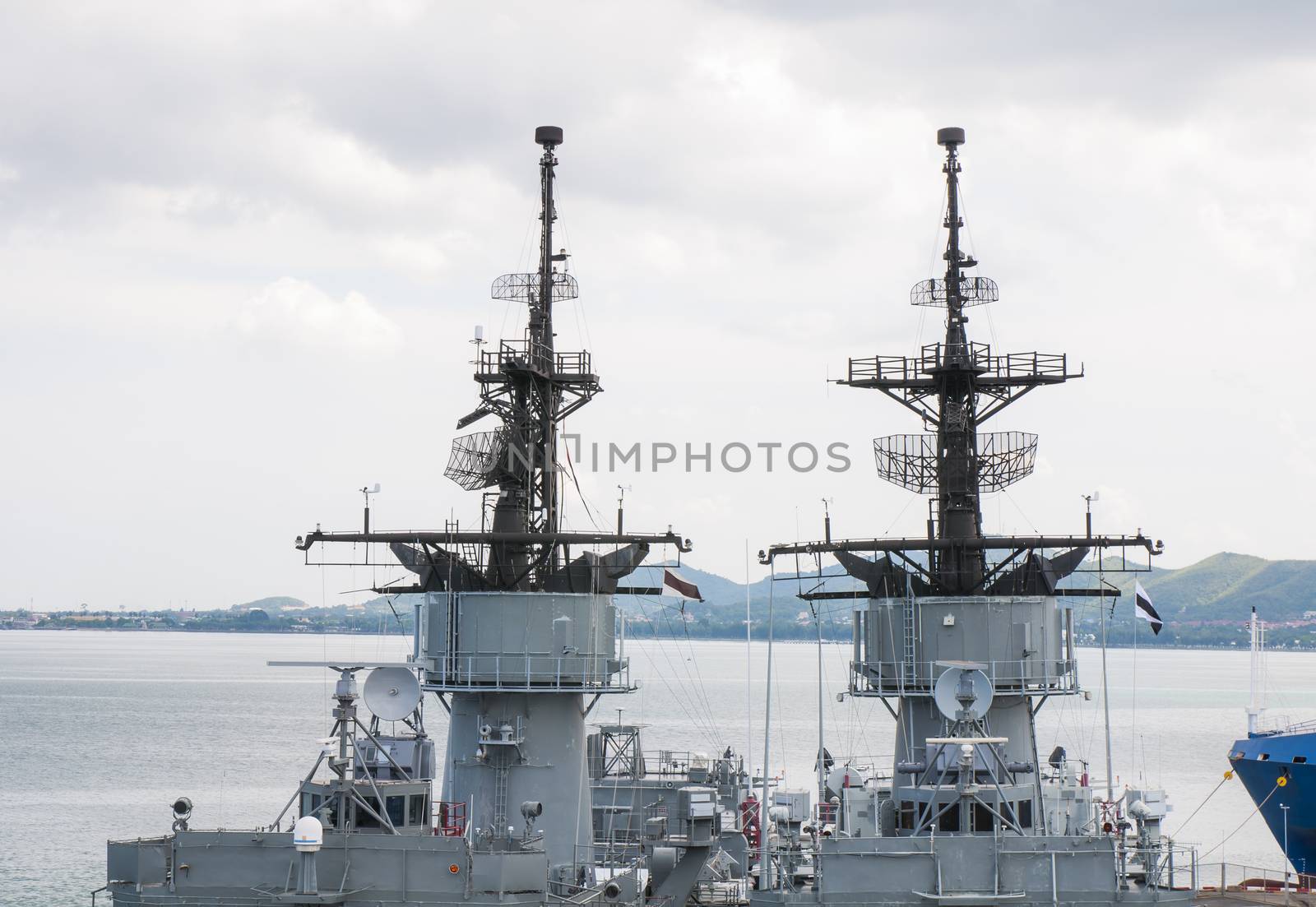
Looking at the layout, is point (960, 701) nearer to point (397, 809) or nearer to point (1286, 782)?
point (397, 809)

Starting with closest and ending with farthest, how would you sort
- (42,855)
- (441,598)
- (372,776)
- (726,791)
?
1. (372,776)
2. (441,598)
3. (726,791)
4. (42,855)

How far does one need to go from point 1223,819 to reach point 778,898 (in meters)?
67.5

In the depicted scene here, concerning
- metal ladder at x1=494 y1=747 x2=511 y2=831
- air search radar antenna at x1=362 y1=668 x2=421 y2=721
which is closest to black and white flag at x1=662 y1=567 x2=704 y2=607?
metal ladder at x1=494 y1=747 x2=511 y2=831

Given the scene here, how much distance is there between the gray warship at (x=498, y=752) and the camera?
36.8 metres

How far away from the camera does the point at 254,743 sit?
132 metres

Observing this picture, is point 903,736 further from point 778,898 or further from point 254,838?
point 254,838

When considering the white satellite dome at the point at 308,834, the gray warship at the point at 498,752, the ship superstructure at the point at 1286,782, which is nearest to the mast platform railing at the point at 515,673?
the gray warship at the point at 498,752

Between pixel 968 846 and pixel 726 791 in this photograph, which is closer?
pixel 968 846

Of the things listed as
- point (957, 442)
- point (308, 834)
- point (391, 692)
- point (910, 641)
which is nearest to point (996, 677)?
point (910, 641)

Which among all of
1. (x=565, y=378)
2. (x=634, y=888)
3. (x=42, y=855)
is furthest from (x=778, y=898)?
(x=42, y=855)

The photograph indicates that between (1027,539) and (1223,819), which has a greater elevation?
(1027,539)

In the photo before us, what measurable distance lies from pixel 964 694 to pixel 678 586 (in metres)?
12.2

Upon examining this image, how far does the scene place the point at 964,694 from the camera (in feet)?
123

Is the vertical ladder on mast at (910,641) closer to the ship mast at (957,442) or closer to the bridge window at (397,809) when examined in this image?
the ship mast at (957,442)
